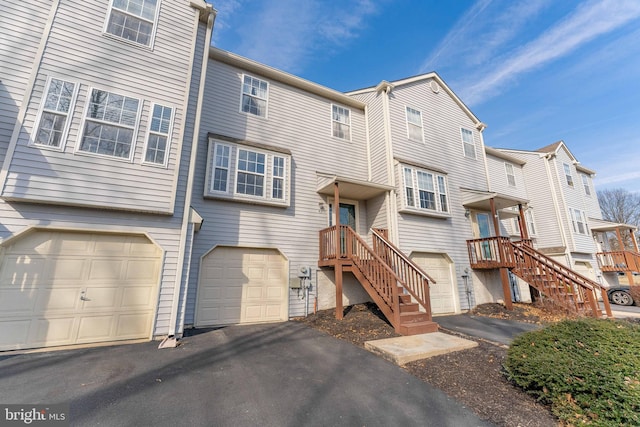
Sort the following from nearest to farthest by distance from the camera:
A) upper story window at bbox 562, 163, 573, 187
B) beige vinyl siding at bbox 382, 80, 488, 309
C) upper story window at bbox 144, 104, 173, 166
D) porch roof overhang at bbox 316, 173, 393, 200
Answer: upper story window at bbox 144, 104, 173, 166 → porch roof overhang at bbox 316, 173, 393, 200 → beige vinyl siding at bbox 382, 80, 488, 309 → upper story window at bbox 562, 163, 573, 187

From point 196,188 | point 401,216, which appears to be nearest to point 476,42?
point 401,216

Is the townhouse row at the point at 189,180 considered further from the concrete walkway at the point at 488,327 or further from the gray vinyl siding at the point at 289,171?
the concrete walkway at the point at 488,327

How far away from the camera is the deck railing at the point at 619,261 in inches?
581

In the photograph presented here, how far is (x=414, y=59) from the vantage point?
13.3m

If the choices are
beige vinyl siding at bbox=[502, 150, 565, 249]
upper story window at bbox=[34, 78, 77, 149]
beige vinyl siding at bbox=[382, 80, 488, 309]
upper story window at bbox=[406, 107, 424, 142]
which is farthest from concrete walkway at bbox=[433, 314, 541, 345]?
beige vinyl siding at bbox=[502, 150, 565, 249]

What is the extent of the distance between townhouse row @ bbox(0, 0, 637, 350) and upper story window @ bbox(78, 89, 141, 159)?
0.10 feet

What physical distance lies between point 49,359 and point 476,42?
52.4ft

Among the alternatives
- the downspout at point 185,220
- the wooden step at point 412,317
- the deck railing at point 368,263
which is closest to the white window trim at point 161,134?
the downspout at point 185,220

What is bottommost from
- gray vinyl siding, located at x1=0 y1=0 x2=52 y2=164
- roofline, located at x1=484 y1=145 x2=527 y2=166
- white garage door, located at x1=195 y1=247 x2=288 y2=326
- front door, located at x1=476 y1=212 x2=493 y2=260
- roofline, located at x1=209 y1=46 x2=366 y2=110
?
white garage door, located at x1=195 y1=247 x2=288 y2=326

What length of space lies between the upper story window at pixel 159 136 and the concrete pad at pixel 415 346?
6.11 metres

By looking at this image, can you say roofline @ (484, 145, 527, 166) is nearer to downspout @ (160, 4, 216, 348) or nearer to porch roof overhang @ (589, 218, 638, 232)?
porch roof overhang @ (589, 218, 638, 232)

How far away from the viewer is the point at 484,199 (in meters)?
9.96

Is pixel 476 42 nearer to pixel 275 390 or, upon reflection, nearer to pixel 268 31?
pixel 268 31

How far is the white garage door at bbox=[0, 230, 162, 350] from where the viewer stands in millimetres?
4652
